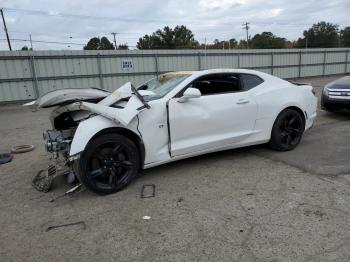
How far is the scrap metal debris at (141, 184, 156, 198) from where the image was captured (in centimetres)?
402

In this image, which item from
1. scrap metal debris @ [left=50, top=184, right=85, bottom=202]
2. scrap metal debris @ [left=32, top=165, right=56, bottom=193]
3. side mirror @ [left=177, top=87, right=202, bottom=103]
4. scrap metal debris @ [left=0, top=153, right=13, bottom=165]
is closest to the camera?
scrap metal debris @ [left=50, top=184, right=85, bottom=202]

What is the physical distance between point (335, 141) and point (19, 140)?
6.92 meters

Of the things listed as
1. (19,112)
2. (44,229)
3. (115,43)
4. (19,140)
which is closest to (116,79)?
(19,112)

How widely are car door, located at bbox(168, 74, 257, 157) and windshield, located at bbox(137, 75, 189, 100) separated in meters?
0.22

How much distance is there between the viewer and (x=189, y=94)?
4344mm

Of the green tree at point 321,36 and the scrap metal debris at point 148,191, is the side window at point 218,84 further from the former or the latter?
the green tree at point 321,36

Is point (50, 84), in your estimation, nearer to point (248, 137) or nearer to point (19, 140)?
point (19, 140)

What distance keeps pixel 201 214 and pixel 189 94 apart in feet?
5.39

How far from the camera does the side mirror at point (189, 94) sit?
4.35 meters

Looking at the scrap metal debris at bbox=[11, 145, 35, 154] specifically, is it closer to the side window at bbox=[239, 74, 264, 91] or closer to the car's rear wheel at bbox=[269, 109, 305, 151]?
the side window at bbox=[239, 74, 264, 91]

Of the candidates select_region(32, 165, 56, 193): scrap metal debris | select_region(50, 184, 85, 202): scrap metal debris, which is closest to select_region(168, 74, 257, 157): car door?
select_region(50, 184, 85, 202): scrap metal debris

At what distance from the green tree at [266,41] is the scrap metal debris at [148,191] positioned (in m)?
80.2

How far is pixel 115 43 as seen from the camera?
67312 millimetres

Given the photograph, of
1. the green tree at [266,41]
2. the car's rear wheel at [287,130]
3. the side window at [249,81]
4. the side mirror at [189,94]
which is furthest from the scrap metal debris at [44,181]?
the green tree at [266,41]
